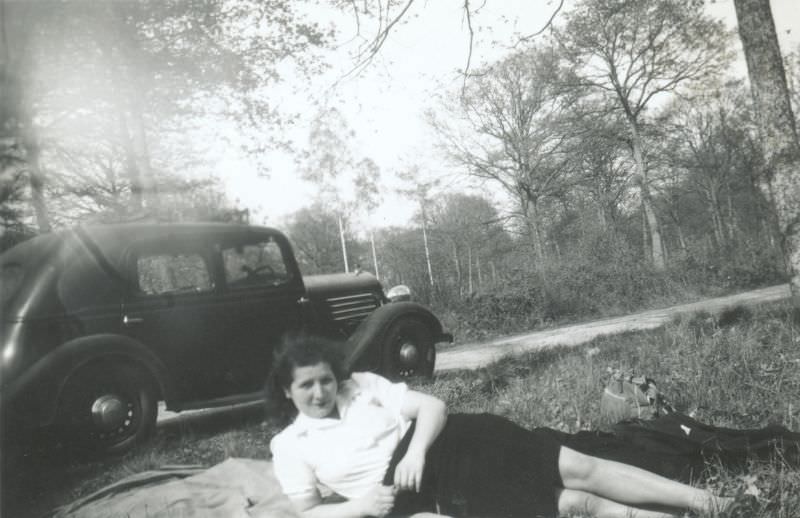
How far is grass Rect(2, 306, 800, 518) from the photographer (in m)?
3.27

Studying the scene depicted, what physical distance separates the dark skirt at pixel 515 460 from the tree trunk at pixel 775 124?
12.1 ft

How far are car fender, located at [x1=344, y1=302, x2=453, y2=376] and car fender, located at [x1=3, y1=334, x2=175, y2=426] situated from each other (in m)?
1.93

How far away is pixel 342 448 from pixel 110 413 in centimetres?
233

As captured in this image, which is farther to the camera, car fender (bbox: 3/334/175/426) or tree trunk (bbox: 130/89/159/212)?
car fender (bbox: 3/334/175/426)

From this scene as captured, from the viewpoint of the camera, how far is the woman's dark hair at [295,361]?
2453mm

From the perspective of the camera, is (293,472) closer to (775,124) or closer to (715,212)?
(775,124)

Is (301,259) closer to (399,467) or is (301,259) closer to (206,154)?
(206,154)

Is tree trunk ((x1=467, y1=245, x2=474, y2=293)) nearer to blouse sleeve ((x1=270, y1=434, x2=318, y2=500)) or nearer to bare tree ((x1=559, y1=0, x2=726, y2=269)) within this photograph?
bare tree ((x1=559, y1=0, x2=726, y2=269))

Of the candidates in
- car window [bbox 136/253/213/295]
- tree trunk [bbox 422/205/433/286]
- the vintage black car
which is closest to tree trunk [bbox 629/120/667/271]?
tree trunk [bbox 422/205/433/286]

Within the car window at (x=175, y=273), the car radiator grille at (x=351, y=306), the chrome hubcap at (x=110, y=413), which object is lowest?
the chrome hubcap at (x=110, y=413)

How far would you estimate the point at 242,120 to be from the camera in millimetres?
3990

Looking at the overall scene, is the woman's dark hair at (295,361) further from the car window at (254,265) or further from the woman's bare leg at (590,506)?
the car window at (254,265)

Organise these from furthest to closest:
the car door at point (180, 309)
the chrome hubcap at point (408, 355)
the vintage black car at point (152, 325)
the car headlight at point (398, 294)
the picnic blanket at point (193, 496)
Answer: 1. the car headlight at point (398, 294)
2. the chrome hubcap at point (408, 355)
3. the car door at point (180, 309)
4. the vintage black car at point (152, 325)
5. the picnic blanket at point (193, 496)

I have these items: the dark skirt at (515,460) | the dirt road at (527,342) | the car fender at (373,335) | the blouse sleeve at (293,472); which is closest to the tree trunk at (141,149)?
the blouse sleeve at (293,472)
